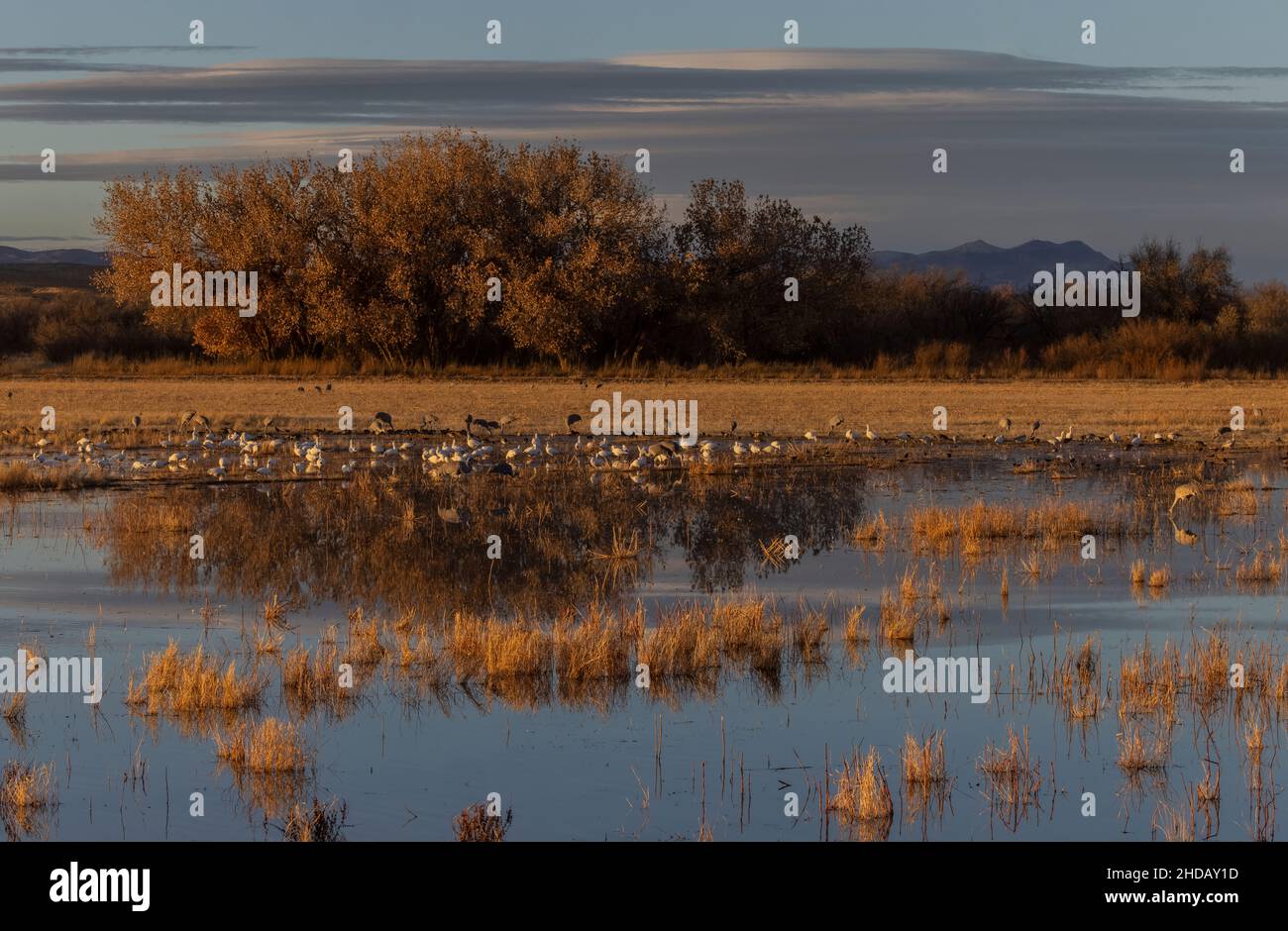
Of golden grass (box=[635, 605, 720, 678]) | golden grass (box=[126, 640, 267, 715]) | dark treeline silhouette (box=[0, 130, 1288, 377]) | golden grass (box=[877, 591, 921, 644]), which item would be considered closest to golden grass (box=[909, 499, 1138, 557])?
golden grass (box=[877, 591, 921, 644])

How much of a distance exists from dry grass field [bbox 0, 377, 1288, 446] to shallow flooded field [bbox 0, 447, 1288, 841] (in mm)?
10951

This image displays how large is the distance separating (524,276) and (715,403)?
1381 cm

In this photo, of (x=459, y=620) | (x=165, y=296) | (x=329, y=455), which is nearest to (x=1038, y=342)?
(x=165, y=296)

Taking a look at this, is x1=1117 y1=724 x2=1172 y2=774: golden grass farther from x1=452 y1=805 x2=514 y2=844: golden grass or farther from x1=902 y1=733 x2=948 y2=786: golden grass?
x1=452 y1=805 x2=514 y2=844: golden grass

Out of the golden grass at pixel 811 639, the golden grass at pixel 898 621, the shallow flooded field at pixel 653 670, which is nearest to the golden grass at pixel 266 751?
the shallow flooded field at pixel 653 670

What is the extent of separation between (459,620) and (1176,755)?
4451 mm

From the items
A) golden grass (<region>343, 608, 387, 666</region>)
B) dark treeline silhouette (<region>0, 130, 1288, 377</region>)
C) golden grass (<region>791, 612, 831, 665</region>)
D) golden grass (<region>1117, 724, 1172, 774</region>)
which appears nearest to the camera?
golden grass (<region>1117, 724, 1172, 774</region>)

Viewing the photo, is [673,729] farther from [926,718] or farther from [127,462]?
[127,462]

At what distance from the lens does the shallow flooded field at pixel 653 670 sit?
7.52 m

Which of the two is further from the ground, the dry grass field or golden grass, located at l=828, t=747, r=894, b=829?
the dry grass field

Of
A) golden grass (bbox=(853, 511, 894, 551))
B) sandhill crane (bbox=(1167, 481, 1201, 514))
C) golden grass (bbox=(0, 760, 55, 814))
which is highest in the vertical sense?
sandhill crane (bbox=(1167, 481, 1201, 514))

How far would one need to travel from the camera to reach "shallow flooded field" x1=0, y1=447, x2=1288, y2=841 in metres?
7.52
